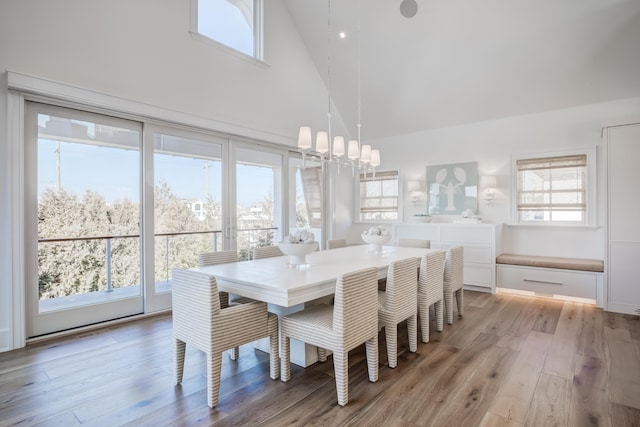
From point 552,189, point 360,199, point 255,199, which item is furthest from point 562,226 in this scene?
point 255,199

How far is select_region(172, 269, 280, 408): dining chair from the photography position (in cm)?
204

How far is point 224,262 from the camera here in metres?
3.25

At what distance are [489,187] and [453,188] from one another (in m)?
0.57

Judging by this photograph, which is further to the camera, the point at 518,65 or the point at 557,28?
the point at 518,65

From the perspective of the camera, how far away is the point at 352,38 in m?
5.03

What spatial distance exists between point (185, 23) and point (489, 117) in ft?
15.2

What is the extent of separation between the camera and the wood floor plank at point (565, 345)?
8.32ft

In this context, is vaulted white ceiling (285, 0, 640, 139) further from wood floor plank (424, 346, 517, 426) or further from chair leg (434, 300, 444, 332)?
wood floor plank (424, 346, 517, 426)

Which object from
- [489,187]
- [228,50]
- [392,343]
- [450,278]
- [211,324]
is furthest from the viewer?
[489,187]

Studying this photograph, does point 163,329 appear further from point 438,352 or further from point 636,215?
point 636,215

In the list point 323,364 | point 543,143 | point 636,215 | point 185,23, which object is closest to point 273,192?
point 185,23

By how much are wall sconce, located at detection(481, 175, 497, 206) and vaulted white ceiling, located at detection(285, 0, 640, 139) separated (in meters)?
0.99

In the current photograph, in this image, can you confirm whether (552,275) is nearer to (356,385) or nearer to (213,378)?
(356,385)

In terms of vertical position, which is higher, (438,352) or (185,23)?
(185,23)
